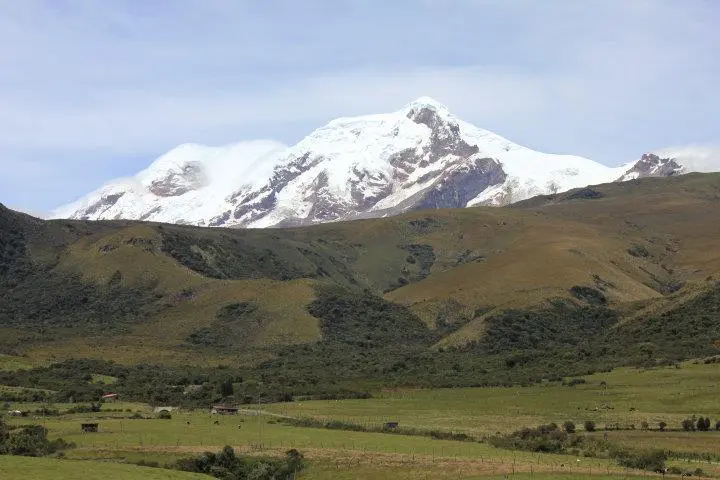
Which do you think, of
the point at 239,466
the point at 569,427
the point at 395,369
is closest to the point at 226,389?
the point at 395,369

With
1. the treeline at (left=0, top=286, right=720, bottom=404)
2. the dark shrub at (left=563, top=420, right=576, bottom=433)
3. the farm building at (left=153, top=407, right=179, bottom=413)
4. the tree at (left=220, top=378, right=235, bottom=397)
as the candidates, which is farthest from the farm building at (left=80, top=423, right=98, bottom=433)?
the tree at (left=220, top=378, right=235, bottom=397)

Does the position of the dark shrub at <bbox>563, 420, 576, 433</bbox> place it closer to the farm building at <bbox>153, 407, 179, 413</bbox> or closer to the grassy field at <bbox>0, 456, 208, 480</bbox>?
the grassy field at <bbox>0, 456, 208, 480</bbox>

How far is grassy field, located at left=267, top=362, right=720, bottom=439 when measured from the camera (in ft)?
345

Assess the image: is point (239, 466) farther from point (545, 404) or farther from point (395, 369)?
point (395, 369)

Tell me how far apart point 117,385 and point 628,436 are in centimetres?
7800

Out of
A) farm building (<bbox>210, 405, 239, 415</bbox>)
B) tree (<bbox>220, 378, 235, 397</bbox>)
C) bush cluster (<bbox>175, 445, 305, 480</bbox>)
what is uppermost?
tree (<bbox>220, 378, 235, 397</bbox>)

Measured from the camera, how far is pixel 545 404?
119 m

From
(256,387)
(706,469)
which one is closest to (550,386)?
(256,387)

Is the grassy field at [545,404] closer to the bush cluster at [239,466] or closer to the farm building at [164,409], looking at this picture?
the farm building at [164,409]

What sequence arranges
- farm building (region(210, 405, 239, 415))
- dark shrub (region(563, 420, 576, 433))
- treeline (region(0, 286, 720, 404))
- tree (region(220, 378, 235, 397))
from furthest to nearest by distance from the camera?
treeline (region(0, 286, 720, 404)) → tree (region(220, 378, 235, 397)) → farm building (region(210, 405, 239, 415)) → dark shrub (region(563, 420, 576, 433))

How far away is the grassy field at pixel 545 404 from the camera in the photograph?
10519 cm

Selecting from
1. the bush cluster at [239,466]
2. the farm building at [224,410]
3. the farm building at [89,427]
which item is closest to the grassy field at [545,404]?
the farm building at [224,410]

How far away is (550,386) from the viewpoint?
13738 cm

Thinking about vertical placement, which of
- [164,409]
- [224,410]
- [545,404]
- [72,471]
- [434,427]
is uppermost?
[164,409]
